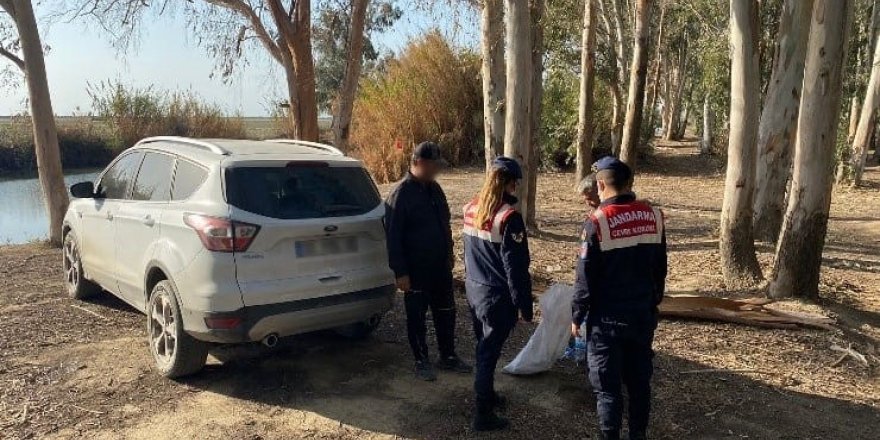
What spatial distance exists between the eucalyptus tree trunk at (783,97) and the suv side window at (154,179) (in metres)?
6.92

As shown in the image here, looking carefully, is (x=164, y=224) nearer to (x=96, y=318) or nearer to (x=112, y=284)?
(x=112, y=284)

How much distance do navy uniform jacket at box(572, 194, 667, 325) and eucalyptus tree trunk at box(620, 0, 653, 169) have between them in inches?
337

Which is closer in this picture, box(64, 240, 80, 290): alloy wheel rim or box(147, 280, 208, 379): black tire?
box(147, 280, 208, 379): black tire

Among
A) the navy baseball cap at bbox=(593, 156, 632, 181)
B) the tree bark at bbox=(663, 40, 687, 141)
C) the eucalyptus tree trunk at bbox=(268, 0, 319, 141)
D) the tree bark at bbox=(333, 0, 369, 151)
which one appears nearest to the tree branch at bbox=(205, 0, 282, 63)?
the eucalyptus tree trunk at bbox=(268, 0, 319, 141)

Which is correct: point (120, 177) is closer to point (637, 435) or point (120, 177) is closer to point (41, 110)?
point (637, 435)

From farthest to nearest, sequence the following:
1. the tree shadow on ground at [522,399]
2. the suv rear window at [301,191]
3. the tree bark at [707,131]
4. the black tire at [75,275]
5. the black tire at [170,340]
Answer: the tree bark at [707,131], the black tire at [75,275], the black tire at [170,340], the suv rear window at [301,191], the tree shadow on ground at [522,399]

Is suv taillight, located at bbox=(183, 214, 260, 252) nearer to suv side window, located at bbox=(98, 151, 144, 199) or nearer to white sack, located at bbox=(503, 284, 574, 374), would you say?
suv side window, located at bbox=(98, 151, 144, 199)

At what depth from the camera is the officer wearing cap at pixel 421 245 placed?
464cm

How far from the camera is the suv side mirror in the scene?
19.6 ft

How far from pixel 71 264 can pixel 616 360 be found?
6.09 metres

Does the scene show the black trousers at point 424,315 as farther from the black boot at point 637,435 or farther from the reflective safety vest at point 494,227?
the black boot at point 637,435

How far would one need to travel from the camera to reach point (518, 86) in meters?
8.29

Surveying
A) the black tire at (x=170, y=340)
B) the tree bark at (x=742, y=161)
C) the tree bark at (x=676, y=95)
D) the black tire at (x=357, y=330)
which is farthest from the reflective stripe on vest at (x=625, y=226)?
the tree bark at (x=676, y=95)

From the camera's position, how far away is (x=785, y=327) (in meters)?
5.76
